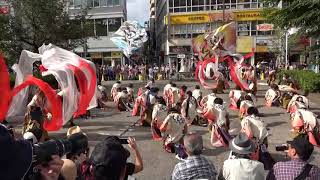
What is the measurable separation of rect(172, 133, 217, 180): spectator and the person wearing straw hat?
419mm

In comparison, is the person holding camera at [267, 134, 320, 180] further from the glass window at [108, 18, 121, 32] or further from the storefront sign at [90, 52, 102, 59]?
the storefront sign at [90, 52, 102, 59]

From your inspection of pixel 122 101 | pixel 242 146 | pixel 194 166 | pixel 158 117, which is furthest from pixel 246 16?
pixel 194 166

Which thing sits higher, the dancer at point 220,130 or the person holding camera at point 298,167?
the person holding camera at point 298,167

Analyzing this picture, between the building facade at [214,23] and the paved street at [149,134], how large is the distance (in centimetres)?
3133

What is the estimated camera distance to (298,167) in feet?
15.3

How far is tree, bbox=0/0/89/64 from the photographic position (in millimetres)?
24328

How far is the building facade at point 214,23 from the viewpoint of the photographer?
51.0 metres

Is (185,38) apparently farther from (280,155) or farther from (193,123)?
(280,155)

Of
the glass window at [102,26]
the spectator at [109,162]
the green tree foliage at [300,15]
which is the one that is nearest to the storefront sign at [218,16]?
the glass window at [102,26]

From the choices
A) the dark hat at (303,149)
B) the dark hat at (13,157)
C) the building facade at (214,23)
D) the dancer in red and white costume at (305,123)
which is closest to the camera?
the dark hat at (13,157)

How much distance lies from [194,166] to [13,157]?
280cm

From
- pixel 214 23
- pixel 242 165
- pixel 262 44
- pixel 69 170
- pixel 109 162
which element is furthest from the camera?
pixel 214 23

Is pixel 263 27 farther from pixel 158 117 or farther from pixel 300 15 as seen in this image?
pixel 158 117

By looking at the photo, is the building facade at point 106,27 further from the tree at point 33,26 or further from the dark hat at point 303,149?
the dark hat at point 303,149
